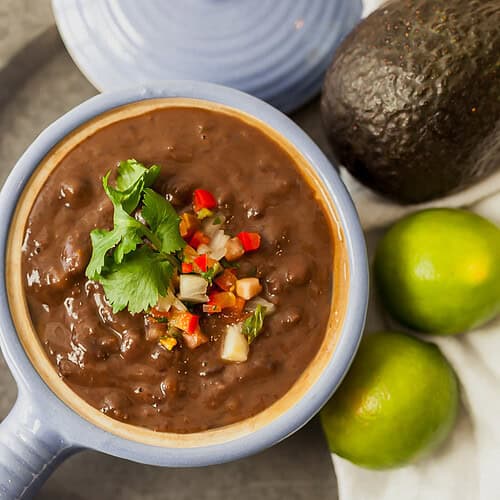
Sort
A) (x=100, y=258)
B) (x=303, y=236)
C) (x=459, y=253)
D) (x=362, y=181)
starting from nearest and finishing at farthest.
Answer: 1. (x=100, y=258)
2. (x=303, y=236)
3. (x=459, y=253)
4. (x=362, y=181)

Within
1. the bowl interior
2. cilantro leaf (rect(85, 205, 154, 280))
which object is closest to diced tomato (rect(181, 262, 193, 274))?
cilantro leaf (rect(85, 205, 154, 280))

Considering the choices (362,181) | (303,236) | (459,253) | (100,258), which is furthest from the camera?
(362,181)

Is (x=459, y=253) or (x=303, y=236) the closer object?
(x=303, y=236)

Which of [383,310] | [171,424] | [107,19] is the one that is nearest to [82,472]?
[171,424]

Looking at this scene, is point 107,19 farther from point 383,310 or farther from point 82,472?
point 82,472

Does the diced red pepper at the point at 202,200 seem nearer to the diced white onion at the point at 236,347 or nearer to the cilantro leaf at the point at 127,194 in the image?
the cilantro leaf at the point at 127,194

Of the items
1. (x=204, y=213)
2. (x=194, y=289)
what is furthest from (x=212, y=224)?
(x=194, y=289)

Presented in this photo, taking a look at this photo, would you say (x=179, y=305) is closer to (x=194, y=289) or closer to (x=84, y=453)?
(x=194, y=289)
